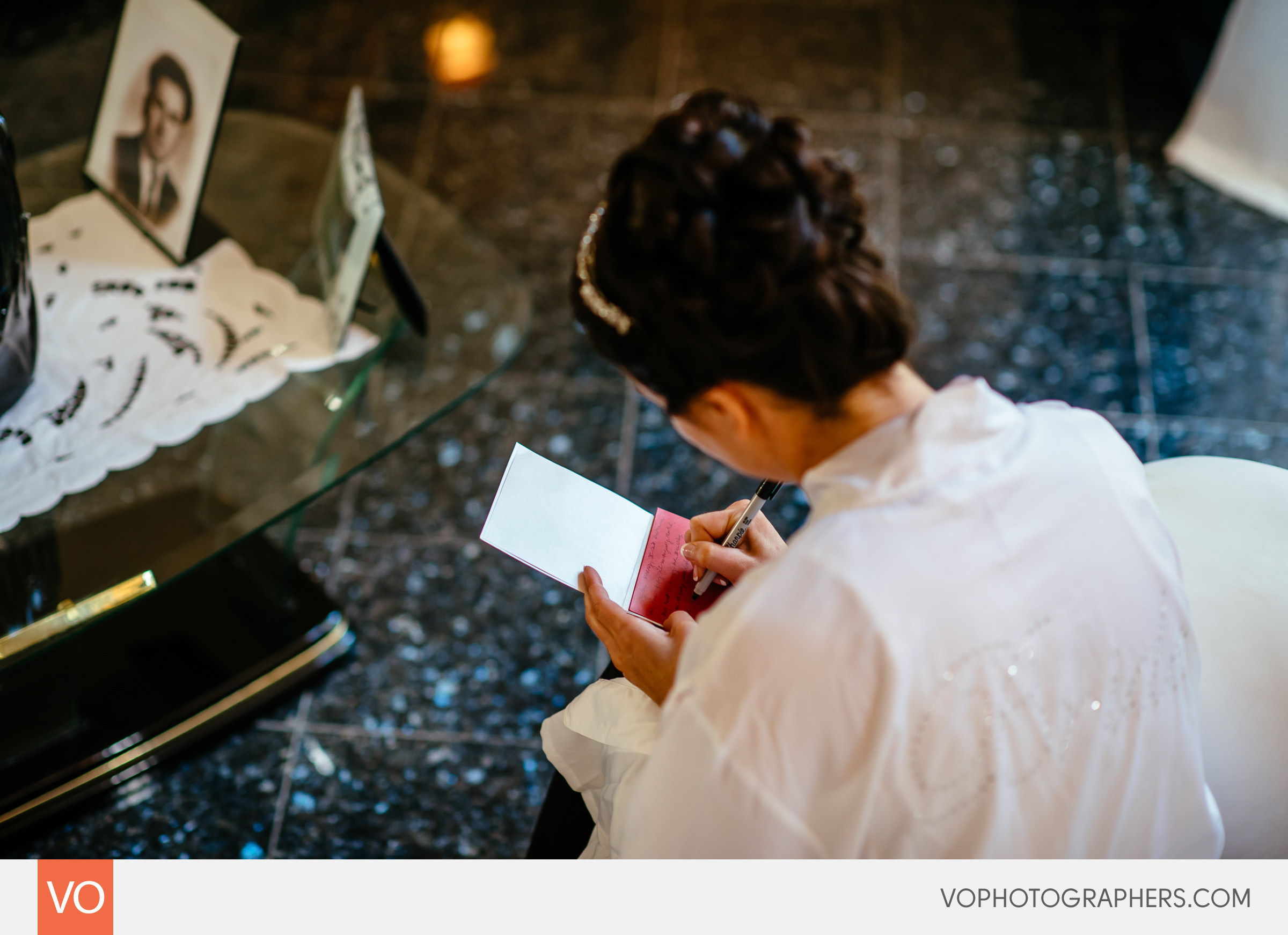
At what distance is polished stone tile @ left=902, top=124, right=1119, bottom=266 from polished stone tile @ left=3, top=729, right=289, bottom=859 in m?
1.81

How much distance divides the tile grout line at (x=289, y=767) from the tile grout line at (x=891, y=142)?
1.52m

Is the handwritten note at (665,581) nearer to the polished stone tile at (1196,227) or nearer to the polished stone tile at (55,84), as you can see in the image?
the polished stone tile at (55,84)

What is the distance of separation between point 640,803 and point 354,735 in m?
1.03

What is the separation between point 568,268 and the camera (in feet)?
8.48

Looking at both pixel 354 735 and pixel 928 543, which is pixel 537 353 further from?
pixel 928 543

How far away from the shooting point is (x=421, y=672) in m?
1.98

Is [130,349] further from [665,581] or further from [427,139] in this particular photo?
[427,139]

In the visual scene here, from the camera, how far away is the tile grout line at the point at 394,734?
1.90 metres

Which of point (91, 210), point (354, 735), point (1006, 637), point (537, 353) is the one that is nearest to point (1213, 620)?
point (1006, 637)

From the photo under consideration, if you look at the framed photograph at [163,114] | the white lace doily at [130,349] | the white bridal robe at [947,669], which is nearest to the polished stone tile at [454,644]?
the white lace doily at [130,349]
